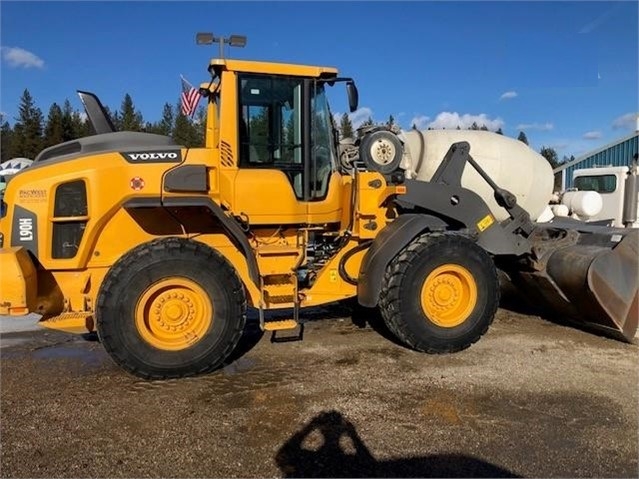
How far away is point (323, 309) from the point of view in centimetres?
811

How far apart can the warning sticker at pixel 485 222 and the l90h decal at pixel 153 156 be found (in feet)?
10.7

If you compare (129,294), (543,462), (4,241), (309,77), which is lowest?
(543,462)

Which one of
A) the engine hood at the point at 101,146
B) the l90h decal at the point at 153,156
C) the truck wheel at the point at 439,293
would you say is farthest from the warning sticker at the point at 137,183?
the truck wheel at the point at 439,293

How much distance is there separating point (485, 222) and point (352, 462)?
3636mm

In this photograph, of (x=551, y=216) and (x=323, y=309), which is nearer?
(x=323, y=309)

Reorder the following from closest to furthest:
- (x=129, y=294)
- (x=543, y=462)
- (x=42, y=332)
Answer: (x=543, y=462)
(x=129, y=294)
(x=42, y=332)

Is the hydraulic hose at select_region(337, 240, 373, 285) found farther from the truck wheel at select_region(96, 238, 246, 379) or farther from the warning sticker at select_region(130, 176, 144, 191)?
the warning sticker at select_region(130, 176, 144, 191)

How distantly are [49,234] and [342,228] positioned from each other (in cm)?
282

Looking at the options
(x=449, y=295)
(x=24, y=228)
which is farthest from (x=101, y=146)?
(x=449, y=295)

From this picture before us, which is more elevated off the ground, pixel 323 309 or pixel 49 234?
pixel 49 234

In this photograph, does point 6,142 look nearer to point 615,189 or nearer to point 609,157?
point 609,157

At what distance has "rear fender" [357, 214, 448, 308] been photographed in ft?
19.0

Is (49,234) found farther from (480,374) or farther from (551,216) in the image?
(551,216)

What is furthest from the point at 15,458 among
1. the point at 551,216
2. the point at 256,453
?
the point at 551,216
